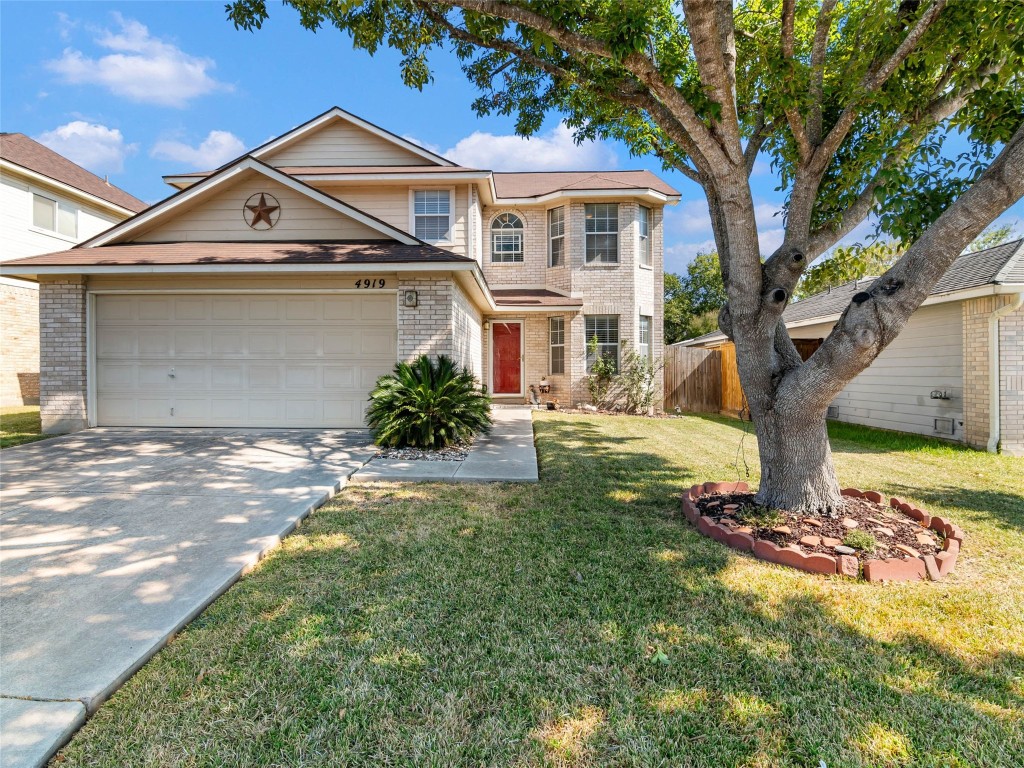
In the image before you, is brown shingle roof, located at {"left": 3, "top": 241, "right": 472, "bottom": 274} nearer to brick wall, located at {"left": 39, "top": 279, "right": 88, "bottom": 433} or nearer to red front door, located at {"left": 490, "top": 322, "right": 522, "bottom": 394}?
brick wall, located at {"left": 39, "top": 279, "right": 88, "bottom": 433}

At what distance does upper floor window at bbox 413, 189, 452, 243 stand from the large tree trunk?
9605 millimetres

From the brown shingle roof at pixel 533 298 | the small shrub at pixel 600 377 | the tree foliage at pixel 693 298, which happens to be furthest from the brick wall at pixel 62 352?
the tree foliage at pixel 693 298

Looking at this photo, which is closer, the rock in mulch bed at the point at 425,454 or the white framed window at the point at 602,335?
A: the rock in mulch bed at the point at 425,454

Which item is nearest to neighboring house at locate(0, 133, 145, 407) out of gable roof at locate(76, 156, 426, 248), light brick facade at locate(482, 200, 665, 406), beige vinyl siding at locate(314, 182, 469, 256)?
gable roof at locate(76, 156, 426, 248)

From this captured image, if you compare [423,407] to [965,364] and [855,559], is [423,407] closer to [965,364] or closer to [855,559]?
[855,559]

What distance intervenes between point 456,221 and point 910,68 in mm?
9070

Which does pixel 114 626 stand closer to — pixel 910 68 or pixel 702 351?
pixel 910 68

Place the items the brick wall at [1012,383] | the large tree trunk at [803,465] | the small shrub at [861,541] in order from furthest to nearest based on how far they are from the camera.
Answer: the brick wall at [1012,383] < the large tree trunk at [803,465] < the small shrub at [861,541]

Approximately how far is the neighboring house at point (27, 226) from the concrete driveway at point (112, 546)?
9.64 meters

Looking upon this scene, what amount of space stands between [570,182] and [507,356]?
231 inches

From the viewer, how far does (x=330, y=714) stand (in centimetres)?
215

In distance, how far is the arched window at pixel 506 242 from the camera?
15.6m

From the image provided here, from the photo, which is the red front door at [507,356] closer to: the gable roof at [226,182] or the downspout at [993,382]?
the gable roof at [226,182]

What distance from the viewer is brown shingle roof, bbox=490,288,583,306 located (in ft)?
45.9
